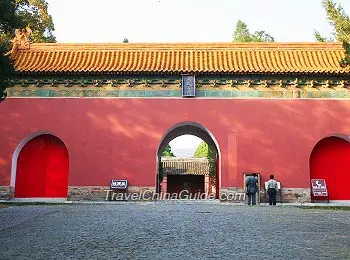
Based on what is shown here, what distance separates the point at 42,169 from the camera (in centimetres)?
→ 1513

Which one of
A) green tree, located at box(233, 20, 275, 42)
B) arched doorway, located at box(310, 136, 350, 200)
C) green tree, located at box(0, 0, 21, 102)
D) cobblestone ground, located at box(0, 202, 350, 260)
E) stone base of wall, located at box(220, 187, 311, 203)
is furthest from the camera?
green tree, located at box(233, 20, 275, 42)

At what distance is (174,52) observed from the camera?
16.2m

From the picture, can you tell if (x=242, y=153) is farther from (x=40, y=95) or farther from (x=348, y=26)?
(x=40, y=95)

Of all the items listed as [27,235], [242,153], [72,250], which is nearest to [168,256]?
[72,250]

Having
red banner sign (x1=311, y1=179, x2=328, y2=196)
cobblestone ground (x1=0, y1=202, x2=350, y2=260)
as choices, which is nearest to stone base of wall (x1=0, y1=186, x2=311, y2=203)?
red banner sign (x1=311, y1=179, x2=328, y2=196)

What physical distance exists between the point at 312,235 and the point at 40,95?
12279 millimetres

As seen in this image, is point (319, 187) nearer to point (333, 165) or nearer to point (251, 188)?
point (333, 165)

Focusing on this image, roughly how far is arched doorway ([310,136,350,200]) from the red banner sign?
0.35m

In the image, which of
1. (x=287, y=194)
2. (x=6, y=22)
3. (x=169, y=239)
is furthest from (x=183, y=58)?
(x=169, y=239)

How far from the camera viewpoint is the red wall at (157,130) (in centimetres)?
1425

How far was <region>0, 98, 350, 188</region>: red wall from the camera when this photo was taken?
14250mm

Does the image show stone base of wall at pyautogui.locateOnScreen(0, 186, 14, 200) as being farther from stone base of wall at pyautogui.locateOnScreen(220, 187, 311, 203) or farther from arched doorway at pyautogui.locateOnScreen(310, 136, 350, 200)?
arched doorway at pyautogui.locateOnScreen(310, 136, 350, 200)

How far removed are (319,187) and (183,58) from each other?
7.33 meters

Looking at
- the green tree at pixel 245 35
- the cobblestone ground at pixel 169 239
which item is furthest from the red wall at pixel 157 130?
the green tree at pixel 245 35
